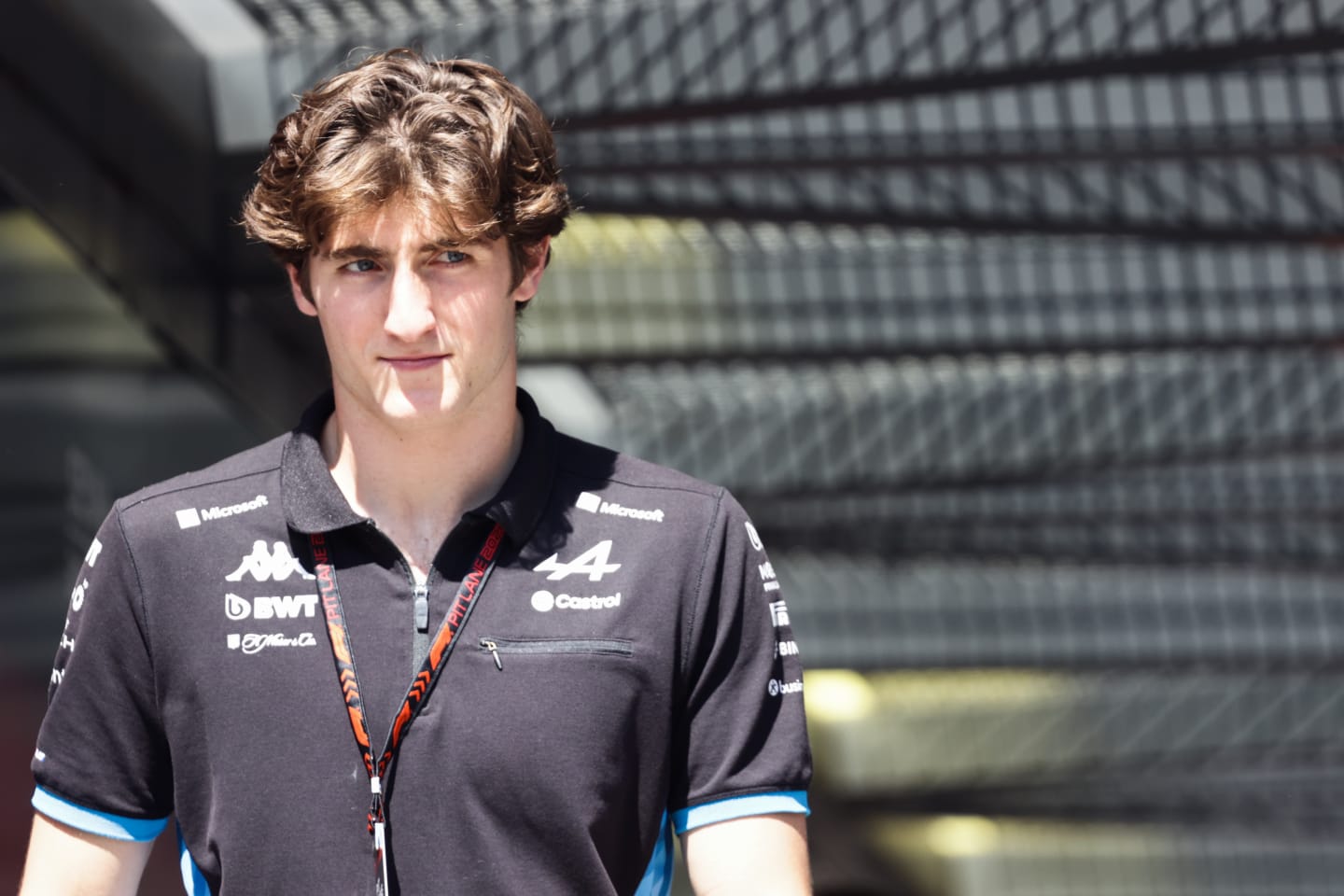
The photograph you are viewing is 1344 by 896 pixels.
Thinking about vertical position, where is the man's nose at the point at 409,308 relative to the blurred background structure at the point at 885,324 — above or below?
below

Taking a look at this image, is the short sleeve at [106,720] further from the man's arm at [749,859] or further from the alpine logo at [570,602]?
the man's arm at [749,859]

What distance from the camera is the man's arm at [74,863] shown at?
3.27m

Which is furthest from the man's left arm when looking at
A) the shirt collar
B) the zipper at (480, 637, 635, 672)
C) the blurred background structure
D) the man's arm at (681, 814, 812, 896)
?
the blurred background structure

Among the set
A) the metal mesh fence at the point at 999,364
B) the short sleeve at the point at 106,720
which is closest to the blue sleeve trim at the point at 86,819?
the short sleeve at the point at 106,720

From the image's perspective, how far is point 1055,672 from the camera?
51688 millimetres

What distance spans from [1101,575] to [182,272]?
31919mm

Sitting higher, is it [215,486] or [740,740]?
[215,486]

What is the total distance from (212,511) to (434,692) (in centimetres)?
50

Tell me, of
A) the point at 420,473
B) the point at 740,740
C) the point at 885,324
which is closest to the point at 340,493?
the point at 420,473

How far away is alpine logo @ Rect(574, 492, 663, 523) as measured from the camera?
3.44 m

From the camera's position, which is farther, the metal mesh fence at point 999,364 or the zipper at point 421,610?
the metal mesh fence at point 999,364

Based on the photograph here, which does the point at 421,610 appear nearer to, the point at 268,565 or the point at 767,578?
the point at 268,565

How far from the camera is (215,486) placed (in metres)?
3.46

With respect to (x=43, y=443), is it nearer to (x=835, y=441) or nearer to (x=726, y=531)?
(x=726, y=531)
